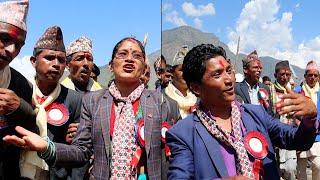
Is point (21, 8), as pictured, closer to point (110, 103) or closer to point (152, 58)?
point (110, 103)

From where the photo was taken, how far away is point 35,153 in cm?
278

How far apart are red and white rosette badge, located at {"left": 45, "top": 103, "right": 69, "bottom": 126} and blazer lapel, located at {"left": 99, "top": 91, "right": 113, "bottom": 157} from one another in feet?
1.62

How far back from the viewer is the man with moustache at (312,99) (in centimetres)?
600

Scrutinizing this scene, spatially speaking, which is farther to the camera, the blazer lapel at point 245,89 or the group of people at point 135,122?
the blazer lapel at point 245,89

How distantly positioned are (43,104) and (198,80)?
142cm

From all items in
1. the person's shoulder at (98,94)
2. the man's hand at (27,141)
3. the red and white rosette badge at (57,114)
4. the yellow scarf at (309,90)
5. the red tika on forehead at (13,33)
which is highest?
the yellow scarf at (309,90)

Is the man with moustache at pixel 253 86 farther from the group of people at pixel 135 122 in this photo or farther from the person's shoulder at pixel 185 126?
the person's shoulder at pixel 185 126

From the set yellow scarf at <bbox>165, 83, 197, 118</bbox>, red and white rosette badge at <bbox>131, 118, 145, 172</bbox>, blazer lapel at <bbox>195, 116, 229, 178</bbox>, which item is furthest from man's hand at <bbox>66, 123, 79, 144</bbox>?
blazer lapel at <bbox>195, 116, 229, 178</bbox>

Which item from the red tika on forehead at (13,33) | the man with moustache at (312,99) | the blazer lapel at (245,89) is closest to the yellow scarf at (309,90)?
the man with moustache at (312,99)

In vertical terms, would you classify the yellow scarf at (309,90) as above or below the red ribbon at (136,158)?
above

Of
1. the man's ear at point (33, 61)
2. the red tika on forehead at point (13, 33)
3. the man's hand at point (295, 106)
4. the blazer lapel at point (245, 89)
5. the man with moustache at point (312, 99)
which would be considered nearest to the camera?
the man's hand at point (295, 106)

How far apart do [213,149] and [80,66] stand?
282cm

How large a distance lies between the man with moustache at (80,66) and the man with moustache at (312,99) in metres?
2.90

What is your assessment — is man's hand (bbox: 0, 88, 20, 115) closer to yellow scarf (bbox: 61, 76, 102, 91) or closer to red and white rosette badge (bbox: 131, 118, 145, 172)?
red and white rosette badge (bbox: 131, 118, 145, 172)
